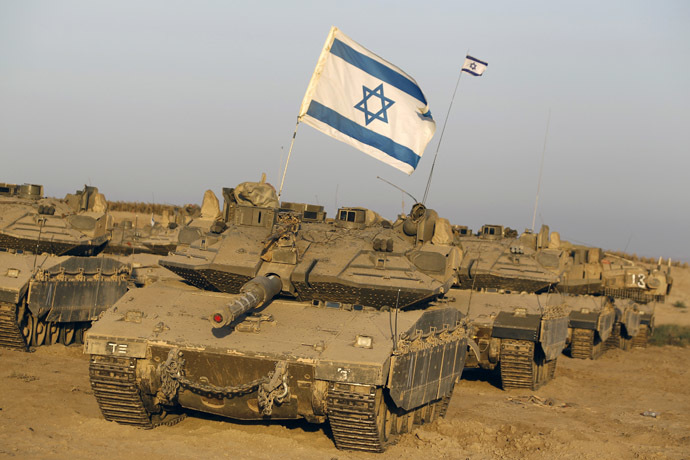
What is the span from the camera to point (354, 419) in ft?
33.0

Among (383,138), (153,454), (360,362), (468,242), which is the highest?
(383,138)

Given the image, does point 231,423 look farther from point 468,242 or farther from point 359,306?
point 468,242

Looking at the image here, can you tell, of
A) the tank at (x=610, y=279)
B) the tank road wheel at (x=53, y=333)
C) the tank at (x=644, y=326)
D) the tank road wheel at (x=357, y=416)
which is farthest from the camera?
the tank at (x=644, y=326)

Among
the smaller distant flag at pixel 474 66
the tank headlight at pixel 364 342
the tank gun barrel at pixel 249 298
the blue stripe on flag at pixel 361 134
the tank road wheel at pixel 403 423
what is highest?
the smaller distant flag at pixel 474 66

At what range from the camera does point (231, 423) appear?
11.9 meters

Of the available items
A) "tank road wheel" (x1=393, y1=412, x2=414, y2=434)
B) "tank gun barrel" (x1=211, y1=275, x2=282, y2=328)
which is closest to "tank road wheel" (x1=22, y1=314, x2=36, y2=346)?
"tank gun barrel" (x1=211, y1=275, x2=282, y2=328)

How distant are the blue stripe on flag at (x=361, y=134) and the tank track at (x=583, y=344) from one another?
34.5ft

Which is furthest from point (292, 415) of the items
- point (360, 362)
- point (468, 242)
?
point (468, 242)

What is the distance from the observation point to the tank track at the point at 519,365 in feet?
55.2

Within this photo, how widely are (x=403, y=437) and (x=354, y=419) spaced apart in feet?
6.32

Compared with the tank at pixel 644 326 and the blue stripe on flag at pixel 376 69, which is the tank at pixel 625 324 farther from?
the blue stripe on flag at pixel 376 69

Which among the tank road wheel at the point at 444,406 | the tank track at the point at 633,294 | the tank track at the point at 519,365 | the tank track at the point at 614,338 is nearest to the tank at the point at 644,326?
the tank track at the point at 633,294

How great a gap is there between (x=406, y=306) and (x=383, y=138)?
3.97 m

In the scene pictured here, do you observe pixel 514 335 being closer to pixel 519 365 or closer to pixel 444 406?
pixel 519 365
